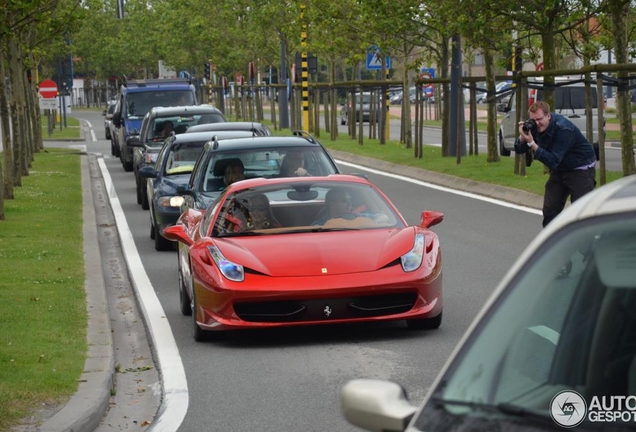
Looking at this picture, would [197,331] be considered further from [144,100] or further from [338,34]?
[338,34]

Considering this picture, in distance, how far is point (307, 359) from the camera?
981cm

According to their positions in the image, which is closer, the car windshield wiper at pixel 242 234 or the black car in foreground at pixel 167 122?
the car windshield wiper at pixel 242 234

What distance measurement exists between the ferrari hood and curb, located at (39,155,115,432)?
1.18 m

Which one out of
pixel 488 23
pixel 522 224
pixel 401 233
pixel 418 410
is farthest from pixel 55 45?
pixel 418 410

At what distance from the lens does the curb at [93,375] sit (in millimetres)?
7652

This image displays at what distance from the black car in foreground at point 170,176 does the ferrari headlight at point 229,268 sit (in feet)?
21.7

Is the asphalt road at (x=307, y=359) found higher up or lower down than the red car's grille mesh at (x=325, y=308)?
lower down

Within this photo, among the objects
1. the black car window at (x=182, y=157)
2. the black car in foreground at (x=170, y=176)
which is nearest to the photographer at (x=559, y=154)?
the black car in foreground at (x=170, y=176)

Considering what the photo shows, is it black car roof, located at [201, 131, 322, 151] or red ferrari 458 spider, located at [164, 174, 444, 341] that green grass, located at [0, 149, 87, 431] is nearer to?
red ferrari 458 spider, located at [164, 174, 444, 341]

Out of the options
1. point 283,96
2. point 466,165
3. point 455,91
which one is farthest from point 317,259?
point 283,96

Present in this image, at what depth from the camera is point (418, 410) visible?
3375mm

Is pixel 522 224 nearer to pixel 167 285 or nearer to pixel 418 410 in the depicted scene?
pixel 167 285

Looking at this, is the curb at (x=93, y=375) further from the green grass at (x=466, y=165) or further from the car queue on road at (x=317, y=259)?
the green grass at (x=466, y=165)

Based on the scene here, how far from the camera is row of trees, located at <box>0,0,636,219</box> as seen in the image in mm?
25500
